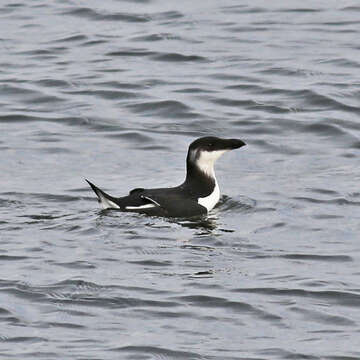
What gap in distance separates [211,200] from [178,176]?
4.95ft

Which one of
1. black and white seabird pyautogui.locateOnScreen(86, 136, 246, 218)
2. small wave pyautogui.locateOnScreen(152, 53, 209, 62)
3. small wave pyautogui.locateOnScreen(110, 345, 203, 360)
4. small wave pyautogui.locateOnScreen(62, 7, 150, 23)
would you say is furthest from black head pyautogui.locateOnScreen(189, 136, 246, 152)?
small wave pyautogui.locateOnScreen(62, 7, 150, 23)

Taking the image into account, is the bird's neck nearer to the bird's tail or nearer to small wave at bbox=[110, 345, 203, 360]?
the bird's tail

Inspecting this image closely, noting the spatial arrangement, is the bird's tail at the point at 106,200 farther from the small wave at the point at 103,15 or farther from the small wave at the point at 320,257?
the small wave at the point at 103,15

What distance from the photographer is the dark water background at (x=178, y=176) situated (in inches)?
399

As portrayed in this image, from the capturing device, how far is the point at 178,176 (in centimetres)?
1556

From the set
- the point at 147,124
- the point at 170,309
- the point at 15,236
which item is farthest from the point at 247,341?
the point at 147,124

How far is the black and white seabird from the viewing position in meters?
13.4

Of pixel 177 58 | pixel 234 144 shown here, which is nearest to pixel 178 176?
pixel 234 144

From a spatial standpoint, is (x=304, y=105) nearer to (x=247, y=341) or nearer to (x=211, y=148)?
(x=211, y=148)

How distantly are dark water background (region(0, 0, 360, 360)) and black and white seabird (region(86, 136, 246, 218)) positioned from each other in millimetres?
145

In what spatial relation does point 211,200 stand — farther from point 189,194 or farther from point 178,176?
point 178,176

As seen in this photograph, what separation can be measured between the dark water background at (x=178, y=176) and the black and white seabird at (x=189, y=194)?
0.14m

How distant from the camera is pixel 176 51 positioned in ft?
70.1

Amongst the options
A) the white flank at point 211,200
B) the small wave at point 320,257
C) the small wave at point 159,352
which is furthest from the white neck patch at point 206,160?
the small wave at point 159,352
